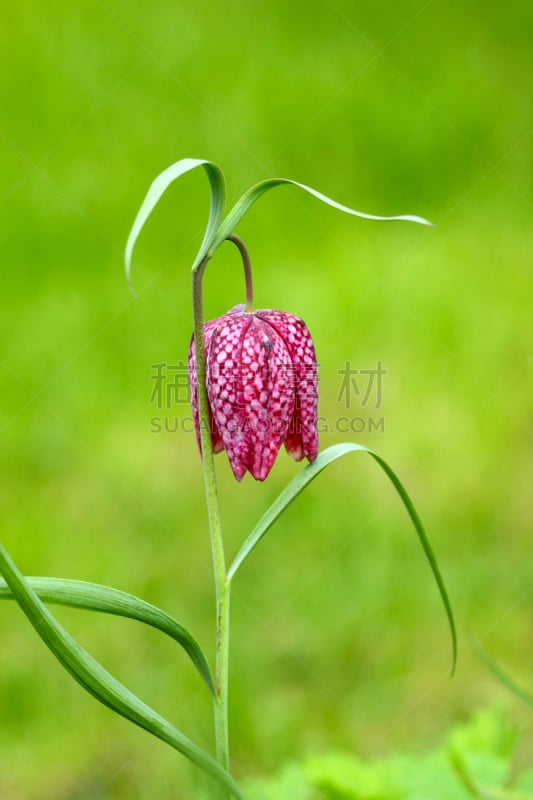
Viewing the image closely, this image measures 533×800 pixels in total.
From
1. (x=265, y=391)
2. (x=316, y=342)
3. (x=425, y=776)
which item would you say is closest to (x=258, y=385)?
(x=265, y=391)

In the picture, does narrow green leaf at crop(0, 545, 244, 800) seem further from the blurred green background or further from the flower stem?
the flower stem

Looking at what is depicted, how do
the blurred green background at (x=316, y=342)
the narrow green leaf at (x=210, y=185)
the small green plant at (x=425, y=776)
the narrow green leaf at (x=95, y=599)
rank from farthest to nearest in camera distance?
1. the blurred green background at (x=316, y=342)
2. the small green plant at (x=425, y=776)
3. the narrow green leaf at (x=95, y=599)
4. the narrow green leaf at (x=210, y=185)

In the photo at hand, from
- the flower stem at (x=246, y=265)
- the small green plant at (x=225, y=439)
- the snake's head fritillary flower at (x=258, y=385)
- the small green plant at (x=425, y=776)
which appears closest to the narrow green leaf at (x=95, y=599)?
the small green plant at (x=225, y=439)

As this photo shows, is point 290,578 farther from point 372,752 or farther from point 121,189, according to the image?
point 121,189

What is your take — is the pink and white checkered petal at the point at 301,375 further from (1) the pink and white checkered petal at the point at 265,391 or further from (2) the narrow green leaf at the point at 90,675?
(2) the narrow green leaf at the point at 90,675

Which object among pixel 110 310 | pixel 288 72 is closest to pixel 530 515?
pixel 110 310

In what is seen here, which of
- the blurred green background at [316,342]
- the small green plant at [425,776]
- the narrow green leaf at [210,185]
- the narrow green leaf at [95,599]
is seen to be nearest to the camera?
the narrow green leaf at [210,185]

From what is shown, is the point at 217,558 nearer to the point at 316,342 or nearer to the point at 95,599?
the point at 95,599

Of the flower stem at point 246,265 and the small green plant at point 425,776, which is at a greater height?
the flower stem at point 246,265
